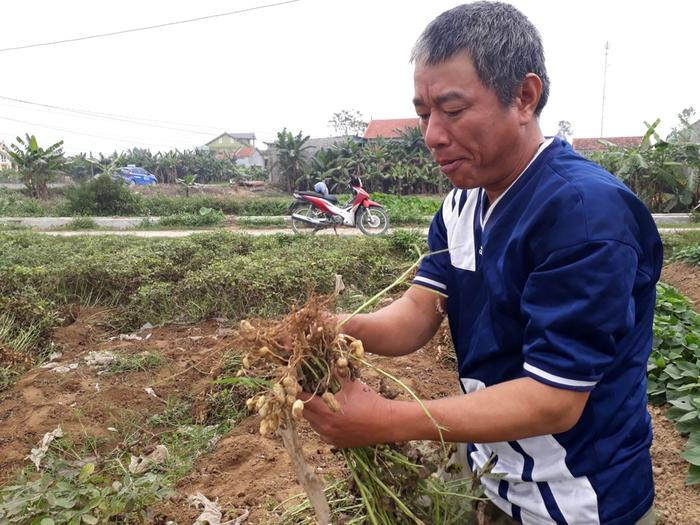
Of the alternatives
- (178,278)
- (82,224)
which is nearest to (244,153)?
(82,224)

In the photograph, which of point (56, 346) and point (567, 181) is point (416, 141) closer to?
point (56, 346)

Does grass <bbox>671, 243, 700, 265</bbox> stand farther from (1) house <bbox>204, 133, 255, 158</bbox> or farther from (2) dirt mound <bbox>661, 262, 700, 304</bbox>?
(1) house <bbox>204, 133, 255, 158</bbox>

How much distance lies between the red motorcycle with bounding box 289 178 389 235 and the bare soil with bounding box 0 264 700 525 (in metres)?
5.54

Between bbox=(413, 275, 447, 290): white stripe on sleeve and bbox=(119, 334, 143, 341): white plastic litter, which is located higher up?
bbox=(413, 275, 447, 290): white stripe on sleeve

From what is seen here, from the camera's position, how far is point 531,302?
104 centimetres

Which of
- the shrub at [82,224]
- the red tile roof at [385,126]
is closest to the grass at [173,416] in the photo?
the shrub at [82,224]

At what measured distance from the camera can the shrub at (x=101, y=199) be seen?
1666 cm

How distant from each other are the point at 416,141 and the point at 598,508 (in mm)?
22465

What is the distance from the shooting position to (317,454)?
2758 mm

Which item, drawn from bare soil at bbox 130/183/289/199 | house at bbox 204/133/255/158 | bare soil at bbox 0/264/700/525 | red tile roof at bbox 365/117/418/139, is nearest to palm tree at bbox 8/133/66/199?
bare soil at bbox 130/183/289/199

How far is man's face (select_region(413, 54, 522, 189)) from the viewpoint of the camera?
1.09 m

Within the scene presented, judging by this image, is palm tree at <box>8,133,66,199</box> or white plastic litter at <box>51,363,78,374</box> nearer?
white plastic litter at <box>51,363,78,374</box>

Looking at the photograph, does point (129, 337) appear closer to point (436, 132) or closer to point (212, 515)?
point (212, 515)

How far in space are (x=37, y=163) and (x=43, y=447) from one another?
18.8 meters
